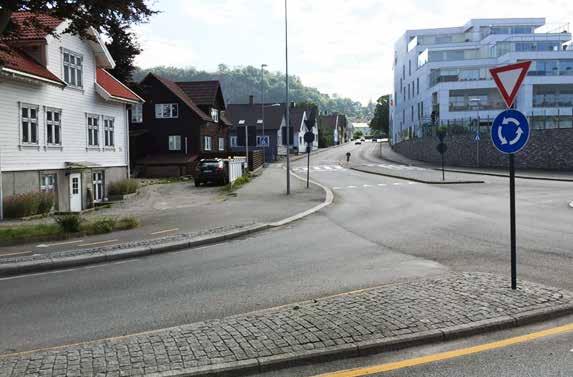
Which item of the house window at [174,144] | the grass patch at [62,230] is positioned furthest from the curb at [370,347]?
the house window at [174,144]

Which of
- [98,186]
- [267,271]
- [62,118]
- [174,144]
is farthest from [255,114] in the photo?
[267,271]

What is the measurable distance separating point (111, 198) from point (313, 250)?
67.7 feet

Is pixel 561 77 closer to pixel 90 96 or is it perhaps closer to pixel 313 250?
pixel 90 96

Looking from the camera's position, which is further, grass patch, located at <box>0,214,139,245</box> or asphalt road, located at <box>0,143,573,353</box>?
grass patch, located at <box>0,214,139,245</box>

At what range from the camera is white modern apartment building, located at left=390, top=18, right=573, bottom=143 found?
65062 millimetres

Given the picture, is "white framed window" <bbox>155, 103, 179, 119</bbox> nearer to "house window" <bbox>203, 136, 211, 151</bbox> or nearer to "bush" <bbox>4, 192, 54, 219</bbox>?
"house window" <bbox>203, 136, 211, 151</bbox>

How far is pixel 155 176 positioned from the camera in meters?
52.7

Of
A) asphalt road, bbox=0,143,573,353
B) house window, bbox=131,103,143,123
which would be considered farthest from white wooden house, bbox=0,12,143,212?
house window, bbox=131,103,143,123

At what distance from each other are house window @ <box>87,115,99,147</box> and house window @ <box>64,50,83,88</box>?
194cm

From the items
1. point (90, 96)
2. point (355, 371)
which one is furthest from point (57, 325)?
point (90, 96)

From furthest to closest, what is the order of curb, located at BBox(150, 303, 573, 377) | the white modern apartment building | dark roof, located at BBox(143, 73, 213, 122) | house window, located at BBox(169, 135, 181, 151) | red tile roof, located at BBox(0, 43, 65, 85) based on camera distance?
the white modern apartment building → house window, located at BBox(169, 135, 181, 151) → dark roof, located at BBox(143, 73, 213, 122) → red tile roof, located at BBox(0, 43, 65, 85) → curb, located at BBox(150, 303, 573, 377)

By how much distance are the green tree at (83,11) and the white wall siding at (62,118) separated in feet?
21.4

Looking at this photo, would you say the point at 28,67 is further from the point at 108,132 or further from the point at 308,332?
the point at 308,332

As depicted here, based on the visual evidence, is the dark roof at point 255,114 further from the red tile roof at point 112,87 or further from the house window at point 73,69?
the house window at point 73,69
